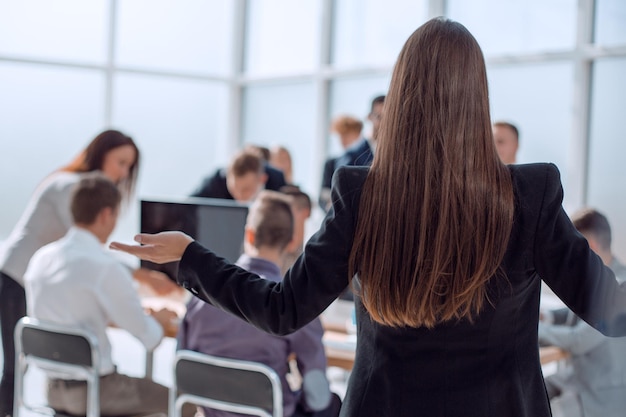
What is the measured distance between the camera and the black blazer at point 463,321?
116cm

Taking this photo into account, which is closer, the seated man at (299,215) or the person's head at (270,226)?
the person's head at (270,226)

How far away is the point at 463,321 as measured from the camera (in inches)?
46.4

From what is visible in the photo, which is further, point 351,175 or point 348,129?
point 348,129

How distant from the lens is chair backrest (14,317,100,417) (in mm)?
2594

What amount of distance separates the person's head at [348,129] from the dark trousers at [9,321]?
3.02 m

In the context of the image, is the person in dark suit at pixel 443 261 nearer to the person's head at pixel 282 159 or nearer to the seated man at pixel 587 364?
the seated man at pixel 587 364

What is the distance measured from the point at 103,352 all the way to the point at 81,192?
0.57 metres

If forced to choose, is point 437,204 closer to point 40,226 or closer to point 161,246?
point 161,246

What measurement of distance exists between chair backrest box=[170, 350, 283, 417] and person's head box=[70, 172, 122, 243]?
70 cm

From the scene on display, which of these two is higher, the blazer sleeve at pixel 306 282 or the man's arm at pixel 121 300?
the blazer sleeve at pixel 306 282

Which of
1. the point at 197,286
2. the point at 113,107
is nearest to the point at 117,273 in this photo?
the point at 197,286

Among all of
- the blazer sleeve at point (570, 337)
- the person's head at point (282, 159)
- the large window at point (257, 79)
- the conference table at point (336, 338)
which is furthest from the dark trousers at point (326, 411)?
the person's head at point (282, 159)

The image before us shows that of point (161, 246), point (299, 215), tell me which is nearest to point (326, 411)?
point (299, 215)

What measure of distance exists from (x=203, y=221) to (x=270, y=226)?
68 cm
